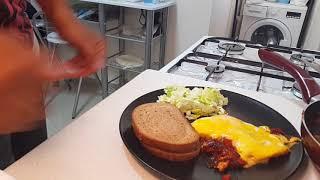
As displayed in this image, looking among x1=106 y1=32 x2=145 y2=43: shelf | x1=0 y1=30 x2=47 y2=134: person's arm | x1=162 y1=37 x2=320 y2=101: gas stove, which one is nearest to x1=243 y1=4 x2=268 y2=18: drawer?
x1=106 y1=32 x2=145 y2=43: shelf

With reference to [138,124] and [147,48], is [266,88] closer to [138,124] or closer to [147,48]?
[138,124]

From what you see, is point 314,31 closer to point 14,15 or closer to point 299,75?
point 299,75

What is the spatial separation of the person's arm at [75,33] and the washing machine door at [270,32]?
7.32ft

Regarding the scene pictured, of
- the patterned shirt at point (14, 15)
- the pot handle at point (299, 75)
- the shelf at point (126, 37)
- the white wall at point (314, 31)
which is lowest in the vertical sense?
the shelf at point (126, 37)

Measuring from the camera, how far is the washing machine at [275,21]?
8.30 feet

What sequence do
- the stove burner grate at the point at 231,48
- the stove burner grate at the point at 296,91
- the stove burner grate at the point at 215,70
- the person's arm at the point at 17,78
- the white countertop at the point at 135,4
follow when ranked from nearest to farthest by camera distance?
1. the person's arm at the point at 17,78
2. the stove burner grate at the point at 296,91
3. the stove burner grate at the point at 215,70
4. the stove burner grate at the point at 231,48
5. the white countertop at the point at 135,4

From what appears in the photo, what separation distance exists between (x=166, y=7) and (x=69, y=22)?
5.85 ft

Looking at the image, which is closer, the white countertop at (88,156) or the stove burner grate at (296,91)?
the white countertop at (88,156)

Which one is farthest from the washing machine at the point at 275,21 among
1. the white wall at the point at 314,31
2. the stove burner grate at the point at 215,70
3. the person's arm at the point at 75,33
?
the person's arm at the point at 75,33

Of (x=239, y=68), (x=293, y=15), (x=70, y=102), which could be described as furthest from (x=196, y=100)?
(x=293, y=15)

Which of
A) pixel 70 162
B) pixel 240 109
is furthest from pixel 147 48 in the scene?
pixel 70 162

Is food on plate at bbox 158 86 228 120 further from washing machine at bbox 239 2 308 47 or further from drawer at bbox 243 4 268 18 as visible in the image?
drawer at bbox 243 4 268 18

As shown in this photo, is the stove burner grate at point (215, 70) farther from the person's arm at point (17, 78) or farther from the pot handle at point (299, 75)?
the person's arm at point (17, 78)

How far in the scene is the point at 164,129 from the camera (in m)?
0.60
